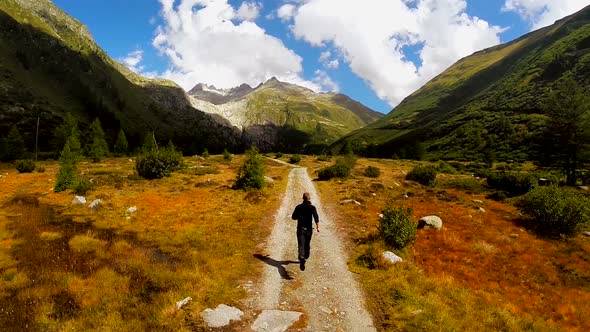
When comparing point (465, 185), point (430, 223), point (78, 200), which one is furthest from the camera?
point (465, 185)

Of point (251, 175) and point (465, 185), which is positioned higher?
point (251, 175)

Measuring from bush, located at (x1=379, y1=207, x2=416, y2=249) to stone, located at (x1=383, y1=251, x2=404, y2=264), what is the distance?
76.7 inches

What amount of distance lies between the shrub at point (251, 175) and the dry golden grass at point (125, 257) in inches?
155

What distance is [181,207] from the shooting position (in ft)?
92.2

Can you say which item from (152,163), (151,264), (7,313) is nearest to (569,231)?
(151,264)

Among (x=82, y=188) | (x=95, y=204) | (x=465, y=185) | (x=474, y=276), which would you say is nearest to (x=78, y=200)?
(x=95, y=204)

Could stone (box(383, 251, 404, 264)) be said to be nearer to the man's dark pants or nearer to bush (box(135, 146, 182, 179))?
the man's dark pants

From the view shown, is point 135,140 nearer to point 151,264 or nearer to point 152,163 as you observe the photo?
point 152,163

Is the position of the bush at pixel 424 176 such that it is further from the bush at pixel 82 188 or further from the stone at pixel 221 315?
the stone at pixel 221 315

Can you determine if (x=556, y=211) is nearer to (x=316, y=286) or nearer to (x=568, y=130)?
(x=316, y=286)

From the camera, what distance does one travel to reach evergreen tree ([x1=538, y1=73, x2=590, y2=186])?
5684 cm

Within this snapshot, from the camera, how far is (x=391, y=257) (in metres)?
16.1

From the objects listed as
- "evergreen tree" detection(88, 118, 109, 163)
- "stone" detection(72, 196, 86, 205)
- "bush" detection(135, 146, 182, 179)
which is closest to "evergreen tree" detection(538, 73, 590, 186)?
"bush" detection(135, 146, 182, 179)

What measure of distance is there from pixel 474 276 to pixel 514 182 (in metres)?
31.1
